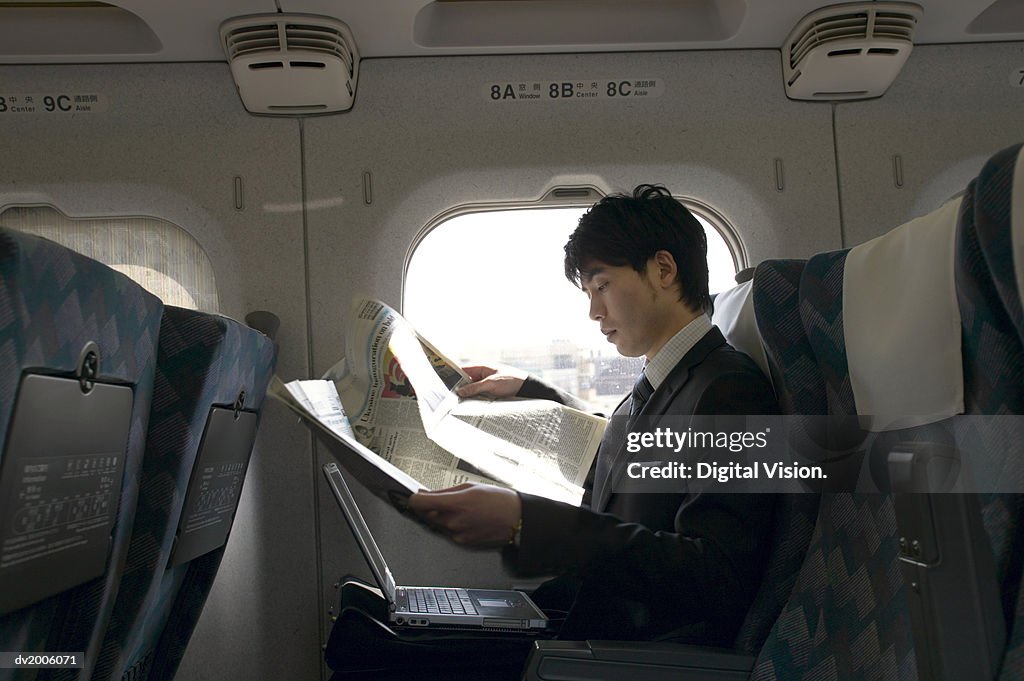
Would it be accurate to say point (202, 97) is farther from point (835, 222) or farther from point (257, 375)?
point (835, 222)

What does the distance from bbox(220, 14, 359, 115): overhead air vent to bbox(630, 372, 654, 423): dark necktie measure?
1373 millimetres

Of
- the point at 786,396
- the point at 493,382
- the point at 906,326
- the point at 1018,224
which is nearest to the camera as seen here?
the point at 1018,224

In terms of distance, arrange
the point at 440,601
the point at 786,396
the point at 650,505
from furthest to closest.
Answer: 1. the point at 440,601
2. the point at 650,505
3. the point at 786,396

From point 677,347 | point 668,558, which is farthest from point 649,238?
point 668,558

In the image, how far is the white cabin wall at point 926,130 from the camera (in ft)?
9.11

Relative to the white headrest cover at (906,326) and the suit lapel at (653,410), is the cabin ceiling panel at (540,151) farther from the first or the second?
the white headrest cover at (906,326)

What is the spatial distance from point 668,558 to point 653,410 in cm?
48

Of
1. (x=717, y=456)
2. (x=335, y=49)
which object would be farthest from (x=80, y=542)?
(x=335, y=49)

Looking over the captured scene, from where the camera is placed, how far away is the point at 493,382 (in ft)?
8.05

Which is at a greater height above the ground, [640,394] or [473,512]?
[640,394]

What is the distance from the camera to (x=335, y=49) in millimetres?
2475

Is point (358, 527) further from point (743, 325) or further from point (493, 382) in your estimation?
point (743, 325)

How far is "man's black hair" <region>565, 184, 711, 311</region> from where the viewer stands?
6.45ft

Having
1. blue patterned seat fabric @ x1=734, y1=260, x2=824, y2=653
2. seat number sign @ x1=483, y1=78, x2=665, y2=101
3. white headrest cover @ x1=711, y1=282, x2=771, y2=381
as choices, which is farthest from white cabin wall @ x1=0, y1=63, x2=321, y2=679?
blue patterned seat fabric @ x1=734, y1=260, x2=824, y2=653
